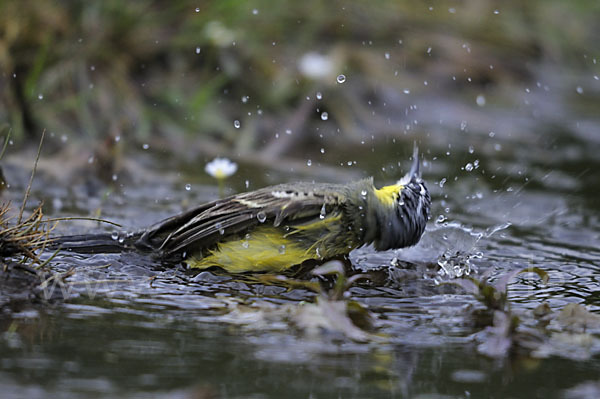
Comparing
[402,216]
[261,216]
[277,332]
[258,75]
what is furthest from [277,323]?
[258,75]

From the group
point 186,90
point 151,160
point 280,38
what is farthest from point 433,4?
point 151,160

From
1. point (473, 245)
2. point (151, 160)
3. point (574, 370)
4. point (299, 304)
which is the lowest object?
point (574, 370)

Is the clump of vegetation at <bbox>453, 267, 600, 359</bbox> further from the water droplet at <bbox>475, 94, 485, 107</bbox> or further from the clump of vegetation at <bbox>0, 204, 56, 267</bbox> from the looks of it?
the water droplet at <bbox>475, 94, 485, 107</bbox>

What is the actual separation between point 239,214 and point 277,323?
936 millimetres

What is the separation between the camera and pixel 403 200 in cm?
442

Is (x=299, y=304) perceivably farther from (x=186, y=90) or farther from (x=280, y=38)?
(x=280, y=38)

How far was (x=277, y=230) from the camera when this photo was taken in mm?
4312

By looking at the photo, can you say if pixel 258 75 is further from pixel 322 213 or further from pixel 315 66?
pixel 322 213

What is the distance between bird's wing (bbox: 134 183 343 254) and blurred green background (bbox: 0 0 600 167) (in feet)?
7.89

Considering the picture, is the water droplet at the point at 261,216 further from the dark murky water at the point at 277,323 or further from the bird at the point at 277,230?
the dark murky water at the point at 277,323

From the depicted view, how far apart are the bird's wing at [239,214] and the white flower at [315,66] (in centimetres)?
430

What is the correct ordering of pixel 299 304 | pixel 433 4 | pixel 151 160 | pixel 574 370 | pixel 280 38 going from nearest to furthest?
pixel 574 370 < pixel 299 304 < pixel 151 160 < pixel 280 38 < pixel 433 4

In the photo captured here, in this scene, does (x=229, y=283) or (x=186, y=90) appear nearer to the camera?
(x=229, y=283)

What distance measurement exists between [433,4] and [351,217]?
7340mm
